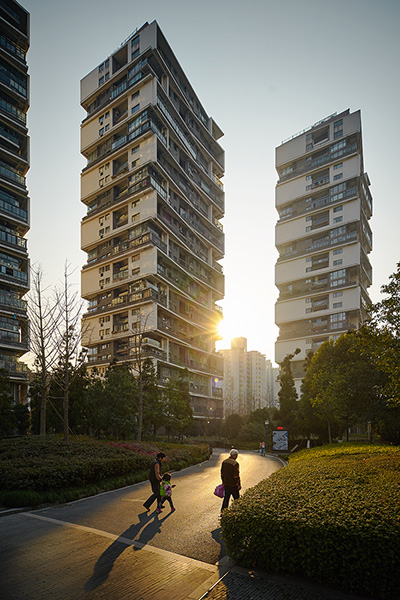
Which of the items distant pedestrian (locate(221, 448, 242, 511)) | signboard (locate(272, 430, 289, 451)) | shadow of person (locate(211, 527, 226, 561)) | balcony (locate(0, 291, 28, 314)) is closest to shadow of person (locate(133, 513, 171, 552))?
shadow of person (locate(211, 527, 226, 561))

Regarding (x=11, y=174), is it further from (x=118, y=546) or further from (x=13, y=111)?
(x=118, y=546)

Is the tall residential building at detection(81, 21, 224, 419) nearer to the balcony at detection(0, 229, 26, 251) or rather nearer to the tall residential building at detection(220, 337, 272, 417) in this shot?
the balcony at detection(0, 229, 26, 251)

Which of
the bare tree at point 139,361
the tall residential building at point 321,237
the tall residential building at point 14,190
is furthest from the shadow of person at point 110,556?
the tall residential building at point 321,237

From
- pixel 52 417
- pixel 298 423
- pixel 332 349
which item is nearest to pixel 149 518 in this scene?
pixel 52 417

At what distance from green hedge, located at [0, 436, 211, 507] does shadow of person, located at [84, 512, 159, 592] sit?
14.5 ft

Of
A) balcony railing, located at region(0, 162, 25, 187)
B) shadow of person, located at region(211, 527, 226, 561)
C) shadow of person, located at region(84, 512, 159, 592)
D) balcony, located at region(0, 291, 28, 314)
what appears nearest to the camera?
shadow of person, located at region(84, 512, 159, 592)

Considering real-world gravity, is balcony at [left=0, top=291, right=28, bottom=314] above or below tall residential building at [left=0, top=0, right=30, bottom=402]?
below

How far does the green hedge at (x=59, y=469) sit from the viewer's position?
43.7 ft

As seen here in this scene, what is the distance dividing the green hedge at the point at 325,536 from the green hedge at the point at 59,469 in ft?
25.0

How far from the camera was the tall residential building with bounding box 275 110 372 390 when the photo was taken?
80.8 m

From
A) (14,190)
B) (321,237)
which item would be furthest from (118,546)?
(321,237)

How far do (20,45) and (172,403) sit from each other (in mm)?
43491

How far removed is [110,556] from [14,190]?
45020mm

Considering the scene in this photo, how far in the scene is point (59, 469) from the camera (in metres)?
14.4
